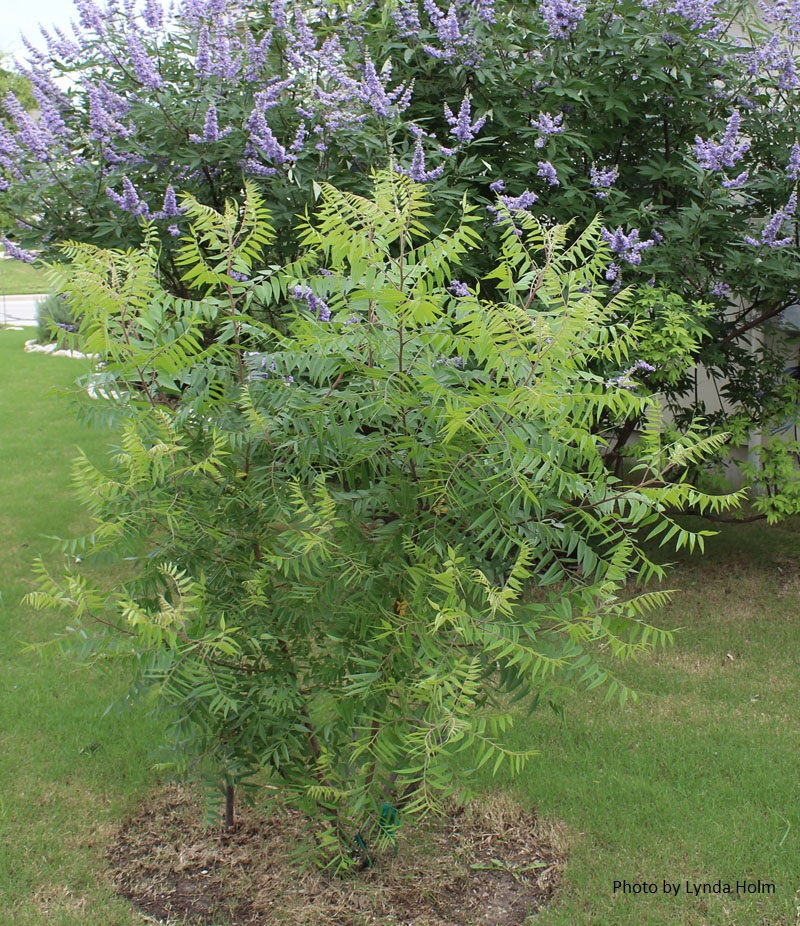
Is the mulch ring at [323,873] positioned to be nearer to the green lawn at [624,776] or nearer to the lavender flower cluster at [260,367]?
the green lawn at [624,776]

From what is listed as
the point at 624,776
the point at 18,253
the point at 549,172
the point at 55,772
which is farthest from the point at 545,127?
the point at 55,772

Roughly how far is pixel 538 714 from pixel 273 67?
169 inches

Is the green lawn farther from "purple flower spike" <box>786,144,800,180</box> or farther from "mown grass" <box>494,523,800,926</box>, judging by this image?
"purple flower spike" <box>786,144,800,180</box>

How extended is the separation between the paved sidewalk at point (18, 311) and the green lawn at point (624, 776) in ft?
60.9

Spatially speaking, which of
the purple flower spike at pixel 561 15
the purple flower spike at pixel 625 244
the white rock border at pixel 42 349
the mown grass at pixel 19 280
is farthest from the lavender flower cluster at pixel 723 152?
the mown grass at pixel 19 280

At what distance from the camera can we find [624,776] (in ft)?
14.3

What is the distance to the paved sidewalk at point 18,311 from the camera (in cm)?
2350

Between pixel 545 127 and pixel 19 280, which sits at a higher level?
pixel 545 127

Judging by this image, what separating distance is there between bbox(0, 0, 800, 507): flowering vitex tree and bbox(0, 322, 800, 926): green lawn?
6.09ft

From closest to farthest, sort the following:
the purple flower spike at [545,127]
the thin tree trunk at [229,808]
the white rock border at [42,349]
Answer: the thin tree trunk at [229,808]
the purple flower spike at [545,127]
the white rock border at [42,349]

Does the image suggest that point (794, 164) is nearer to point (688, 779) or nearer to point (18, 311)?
Result: point (688, 779)

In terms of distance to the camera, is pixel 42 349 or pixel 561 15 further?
pixel 42 349

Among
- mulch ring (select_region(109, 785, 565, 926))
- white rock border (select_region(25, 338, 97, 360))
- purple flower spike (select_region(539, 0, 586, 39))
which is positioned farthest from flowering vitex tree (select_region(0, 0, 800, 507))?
white rock border (select_region(25, 338, 97, 360))

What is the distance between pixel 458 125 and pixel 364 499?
2.78m
